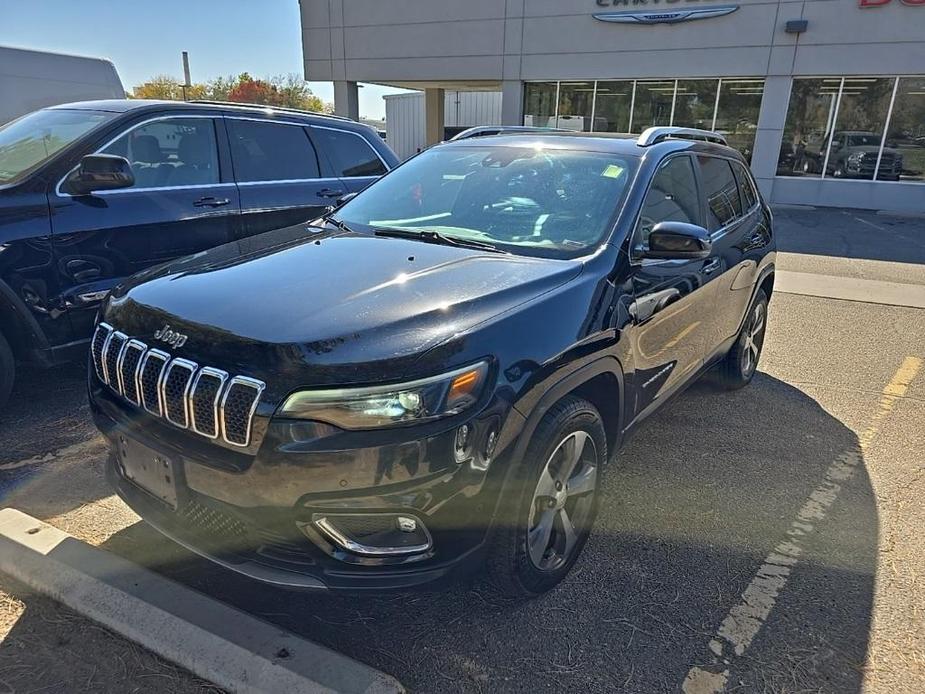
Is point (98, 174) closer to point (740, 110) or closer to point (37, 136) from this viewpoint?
point (37, 136)

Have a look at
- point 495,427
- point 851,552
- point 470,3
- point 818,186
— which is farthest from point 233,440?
point 470,3

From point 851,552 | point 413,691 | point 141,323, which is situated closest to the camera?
point 413,691

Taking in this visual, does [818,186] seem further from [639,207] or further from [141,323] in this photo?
[141,323]

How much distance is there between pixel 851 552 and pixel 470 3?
19638 mm

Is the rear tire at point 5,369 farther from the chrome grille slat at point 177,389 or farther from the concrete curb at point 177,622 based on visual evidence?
the chrome grille slat at point 177,389

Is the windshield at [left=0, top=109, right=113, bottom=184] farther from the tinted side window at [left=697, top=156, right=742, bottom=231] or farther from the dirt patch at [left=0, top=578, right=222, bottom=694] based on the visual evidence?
the tinted side window at [left=697, top=156, right=742, bottom=231]

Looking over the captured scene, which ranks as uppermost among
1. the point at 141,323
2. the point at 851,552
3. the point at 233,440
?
the point at 141,323

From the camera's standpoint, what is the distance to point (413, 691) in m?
2.16

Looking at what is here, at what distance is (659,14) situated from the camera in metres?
17.4

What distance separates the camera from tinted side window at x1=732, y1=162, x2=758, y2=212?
4672 millimetres

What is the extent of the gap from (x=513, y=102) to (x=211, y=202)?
1672cm

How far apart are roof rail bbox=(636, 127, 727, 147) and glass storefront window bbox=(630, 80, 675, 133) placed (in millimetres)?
15008

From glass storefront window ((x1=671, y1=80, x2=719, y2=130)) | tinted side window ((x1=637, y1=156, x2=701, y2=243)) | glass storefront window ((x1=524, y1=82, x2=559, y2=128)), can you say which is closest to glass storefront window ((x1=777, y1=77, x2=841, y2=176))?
glass storefront window ((x1=671, y1=80, x2=719, y2=130))

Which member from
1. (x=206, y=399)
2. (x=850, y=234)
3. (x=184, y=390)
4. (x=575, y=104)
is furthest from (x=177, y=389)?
(x=575, y=104)
